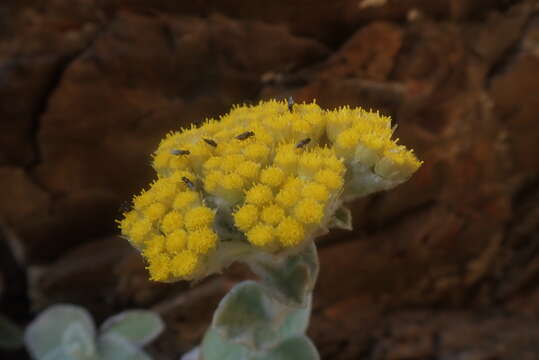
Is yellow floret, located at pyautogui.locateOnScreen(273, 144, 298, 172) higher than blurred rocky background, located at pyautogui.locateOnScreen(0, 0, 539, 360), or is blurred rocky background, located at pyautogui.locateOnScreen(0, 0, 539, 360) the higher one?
yellow floret, located at pyautogui.locateOnScreen(273, 144, 298, 172)

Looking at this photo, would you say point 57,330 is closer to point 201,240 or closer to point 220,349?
point 220,349

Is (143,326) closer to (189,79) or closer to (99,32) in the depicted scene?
(189,79)

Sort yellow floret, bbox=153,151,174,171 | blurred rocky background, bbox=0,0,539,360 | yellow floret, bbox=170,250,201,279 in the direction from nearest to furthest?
yellow floret, bbox=170,250,201,279
yellow floret, bbox=153,151,174,171
blurred rocky background, bbox=0,0,539,360

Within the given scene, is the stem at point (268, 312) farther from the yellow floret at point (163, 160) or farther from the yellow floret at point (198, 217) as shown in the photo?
the yellow floret at point (163, 160)

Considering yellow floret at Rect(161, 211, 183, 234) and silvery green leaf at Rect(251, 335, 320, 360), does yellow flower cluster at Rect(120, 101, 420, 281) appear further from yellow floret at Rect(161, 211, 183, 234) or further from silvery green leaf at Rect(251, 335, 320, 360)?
silvery green leaf at Rect(251, 335, 320, 360)

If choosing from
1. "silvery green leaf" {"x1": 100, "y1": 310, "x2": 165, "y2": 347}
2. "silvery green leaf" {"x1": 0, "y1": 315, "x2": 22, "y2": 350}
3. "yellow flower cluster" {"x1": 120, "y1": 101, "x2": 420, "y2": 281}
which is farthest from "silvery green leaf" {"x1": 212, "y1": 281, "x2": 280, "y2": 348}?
"silvery green leaf" {"x1": 0, "y1": 315, "x2": 22, "y2": 350}

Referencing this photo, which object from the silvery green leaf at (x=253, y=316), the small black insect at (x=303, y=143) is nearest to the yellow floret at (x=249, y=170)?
Result: the small black insect at (x=303, y=143)

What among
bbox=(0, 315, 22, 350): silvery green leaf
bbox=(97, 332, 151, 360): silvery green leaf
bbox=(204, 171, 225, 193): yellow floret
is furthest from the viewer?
bbox=(0, 315, 22, 350): silvery green leaf

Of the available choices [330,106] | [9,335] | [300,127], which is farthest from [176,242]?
[9,335]
